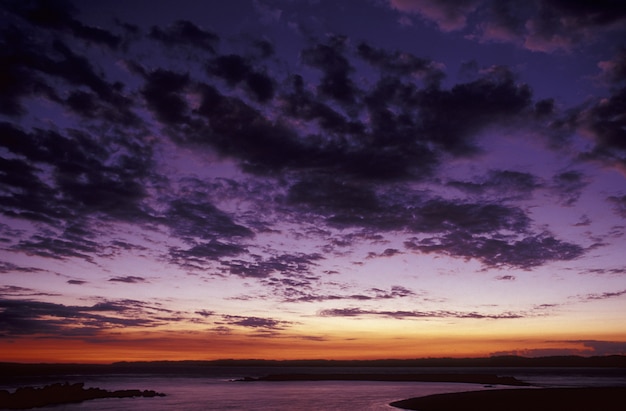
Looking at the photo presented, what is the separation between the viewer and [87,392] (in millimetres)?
70125

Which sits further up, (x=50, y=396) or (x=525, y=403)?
(x=50, y=396)

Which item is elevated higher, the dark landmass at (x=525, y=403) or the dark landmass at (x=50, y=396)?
the dark landmass at (x=50, y=396)

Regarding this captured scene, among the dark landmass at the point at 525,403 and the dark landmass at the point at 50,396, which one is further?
the dark landmass at the point at 50,396

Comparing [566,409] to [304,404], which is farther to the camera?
[304,404]

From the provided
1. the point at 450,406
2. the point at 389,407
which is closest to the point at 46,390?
the point at 389,407

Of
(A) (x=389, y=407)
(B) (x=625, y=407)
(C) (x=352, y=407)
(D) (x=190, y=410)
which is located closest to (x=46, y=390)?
(D) (x=190, y=410)

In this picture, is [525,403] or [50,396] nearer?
[525,403]

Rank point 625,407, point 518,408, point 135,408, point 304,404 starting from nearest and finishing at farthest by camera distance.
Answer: point 625,407 < point 518,408 < point 135,408 < point 304,404

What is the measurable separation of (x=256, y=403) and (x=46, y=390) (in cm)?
3319

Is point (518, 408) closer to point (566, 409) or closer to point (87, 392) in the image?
point (566, 409)

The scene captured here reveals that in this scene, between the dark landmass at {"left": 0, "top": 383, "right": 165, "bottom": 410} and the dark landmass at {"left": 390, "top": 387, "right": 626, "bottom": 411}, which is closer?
the dark landmass at {"left": 390, "top": 387, "right": 626, "bottom": 411}

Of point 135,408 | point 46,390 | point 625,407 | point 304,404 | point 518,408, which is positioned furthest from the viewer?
point 46,390

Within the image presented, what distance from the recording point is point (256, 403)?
58.8 m

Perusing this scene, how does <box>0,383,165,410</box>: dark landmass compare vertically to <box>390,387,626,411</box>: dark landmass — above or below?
above
